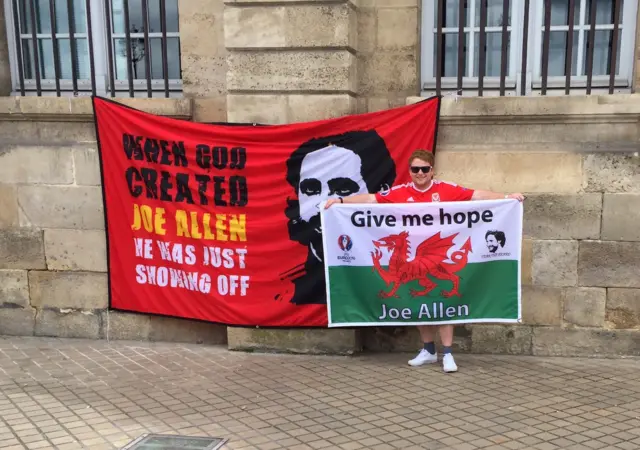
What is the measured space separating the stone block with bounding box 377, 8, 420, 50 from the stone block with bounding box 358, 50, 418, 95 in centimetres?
7

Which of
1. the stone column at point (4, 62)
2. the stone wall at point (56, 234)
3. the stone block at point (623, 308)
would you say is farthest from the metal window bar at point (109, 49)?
the stone block at point (623, 308)

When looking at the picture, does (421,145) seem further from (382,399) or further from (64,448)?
(64,448)

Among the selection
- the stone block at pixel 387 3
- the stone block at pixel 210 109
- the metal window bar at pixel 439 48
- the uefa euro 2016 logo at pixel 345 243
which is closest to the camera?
the uefa euro 2016 logo at pixel 345 243

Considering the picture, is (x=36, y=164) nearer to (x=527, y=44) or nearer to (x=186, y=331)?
(x=186, y=331)

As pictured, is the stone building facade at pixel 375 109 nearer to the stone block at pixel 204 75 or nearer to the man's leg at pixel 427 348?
the stone block at pixel 204 75

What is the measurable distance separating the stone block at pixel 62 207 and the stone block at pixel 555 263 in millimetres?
4251

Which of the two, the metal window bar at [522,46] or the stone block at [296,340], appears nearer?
the metal window bar at [522,46]

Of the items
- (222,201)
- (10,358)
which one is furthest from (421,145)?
(10,358)

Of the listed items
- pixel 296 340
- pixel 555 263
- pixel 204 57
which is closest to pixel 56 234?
pixel 204 57

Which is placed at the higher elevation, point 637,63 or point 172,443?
point 637,63

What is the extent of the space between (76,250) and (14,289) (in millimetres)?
850

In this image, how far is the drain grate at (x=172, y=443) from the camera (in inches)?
148

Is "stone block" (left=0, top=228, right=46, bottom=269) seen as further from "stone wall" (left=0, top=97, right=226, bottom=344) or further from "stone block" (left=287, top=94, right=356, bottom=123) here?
"stone block" (left=287, top=94, right=356, bottom=123)

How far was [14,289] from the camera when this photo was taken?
246 inches
